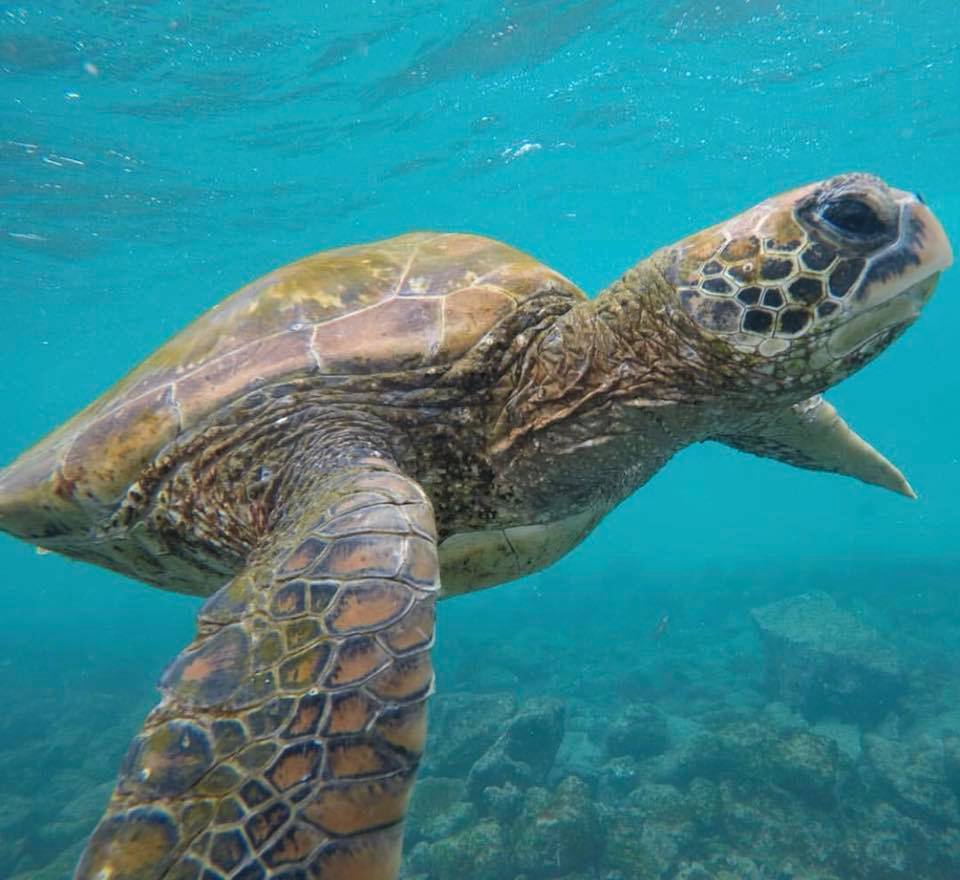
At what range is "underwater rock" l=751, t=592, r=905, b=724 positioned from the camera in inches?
424

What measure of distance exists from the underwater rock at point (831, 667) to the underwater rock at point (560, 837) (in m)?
5.93

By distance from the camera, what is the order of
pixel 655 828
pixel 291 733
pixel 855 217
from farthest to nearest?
pixel 655 828 < pixel 855 217 < pixel 291 733

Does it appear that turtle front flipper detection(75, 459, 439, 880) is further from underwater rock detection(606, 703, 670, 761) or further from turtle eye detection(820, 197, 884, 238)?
underwater rock detection(606, 703, 670, 761)

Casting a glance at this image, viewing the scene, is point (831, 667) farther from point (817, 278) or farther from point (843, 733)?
point (817, 278)

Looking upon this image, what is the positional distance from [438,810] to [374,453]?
22.1ft

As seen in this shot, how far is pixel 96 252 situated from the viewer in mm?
23156

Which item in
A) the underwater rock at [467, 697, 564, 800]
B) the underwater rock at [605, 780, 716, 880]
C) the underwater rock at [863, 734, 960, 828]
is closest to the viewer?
the underwater rock at [605, 780, 716, 880]

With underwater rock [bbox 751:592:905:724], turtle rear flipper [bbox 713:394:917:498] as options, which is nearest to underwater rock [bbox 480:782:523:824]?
turtle rear flipper [bbox 713:394:917:498]

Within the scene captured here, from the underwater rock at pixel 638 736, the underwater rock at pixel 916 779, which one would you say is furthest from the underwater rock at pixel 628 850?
the underwater rock at pixel 916 779

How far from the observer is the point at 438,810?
25.7 feet

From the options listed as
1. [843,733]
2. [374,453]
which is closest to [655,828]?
[843,733]

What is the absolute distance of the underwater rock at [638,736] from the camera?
956 cm

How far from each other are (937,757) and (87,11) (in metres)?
17.2

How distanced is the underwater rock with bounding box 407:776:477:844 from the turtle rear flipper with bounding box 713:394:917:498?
5284 mm
